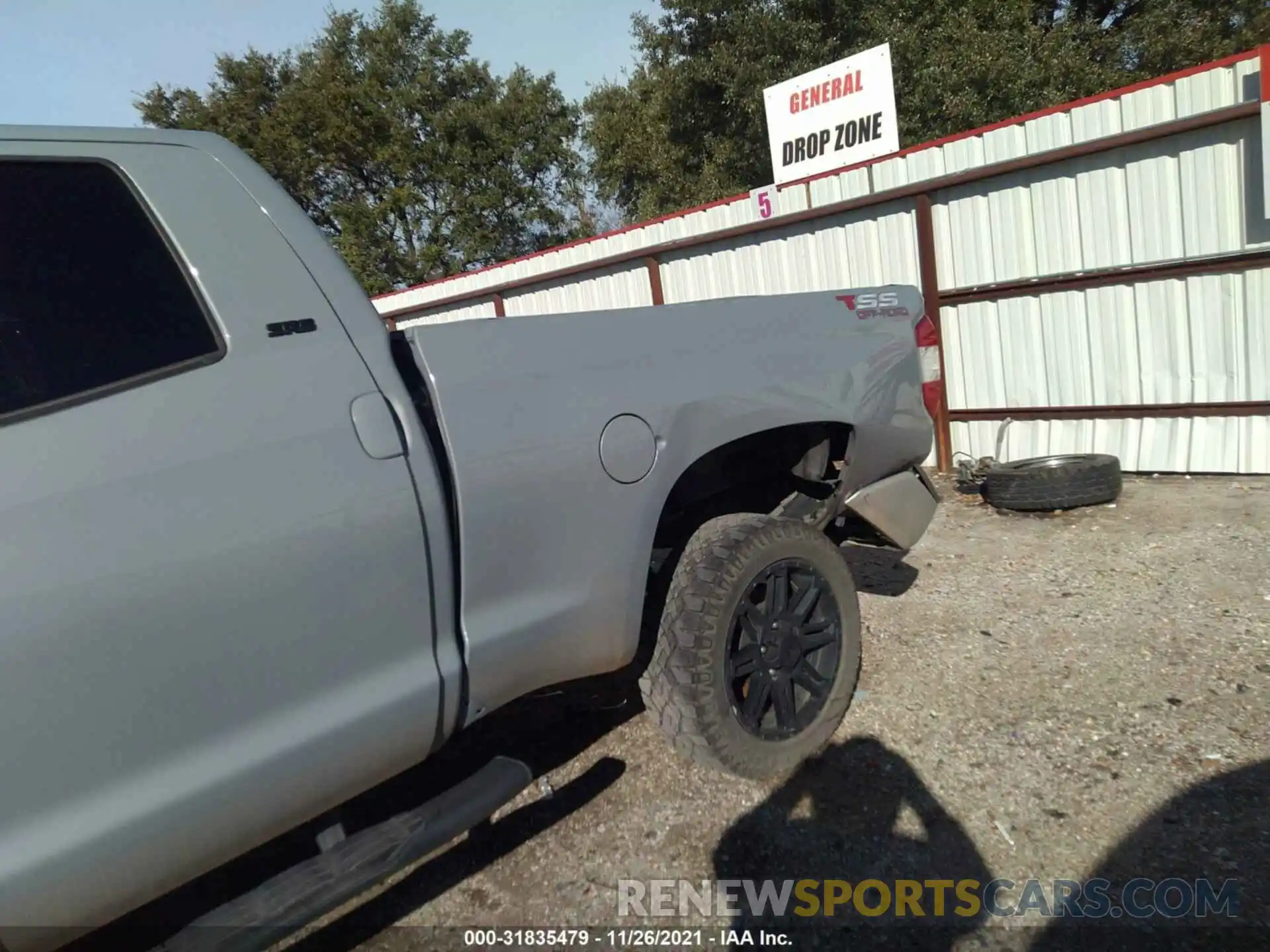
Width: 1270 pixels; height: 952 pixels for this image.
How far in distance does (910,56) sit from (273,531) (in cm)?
1885

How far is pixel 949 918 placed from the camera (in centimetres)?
224

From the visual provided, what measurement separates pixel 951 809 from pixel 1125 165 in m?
4.97

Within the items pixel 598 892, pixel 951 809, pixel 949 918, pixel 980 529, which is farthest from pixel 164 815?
pixel 980 529

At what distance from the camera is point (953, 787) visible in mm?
2756

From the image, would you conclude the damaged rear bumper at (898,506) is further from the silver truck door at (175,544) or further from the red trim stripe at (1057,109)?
the red trim stripe at (1057,109)

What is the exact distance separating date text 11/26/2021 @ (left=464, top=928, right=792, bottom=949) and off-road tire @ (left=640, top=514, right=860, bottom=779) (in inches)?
19.3

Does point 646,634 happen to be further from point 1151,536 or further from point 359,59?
point 359,59

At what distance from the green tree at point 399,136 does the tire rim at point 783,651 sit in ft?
82.0

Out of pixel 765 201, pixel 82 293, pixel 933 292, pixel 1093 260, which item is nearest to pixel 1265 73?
pixel 1093 260

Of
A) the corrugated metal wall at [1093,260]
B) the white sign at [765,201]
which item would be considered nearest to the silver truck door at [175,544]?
the corrugated metal wall at [1093,260]

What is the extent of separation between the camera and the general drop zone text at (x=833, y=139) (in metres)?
10.4

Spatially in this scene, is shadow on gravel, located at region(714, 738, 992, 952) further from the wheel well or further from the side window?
the side window

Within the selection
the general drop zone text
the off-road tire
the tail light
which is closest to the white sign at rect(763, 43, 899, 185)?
the general drop zone text

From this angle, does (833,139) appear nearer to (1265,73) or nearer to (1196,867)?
(1265,73)
